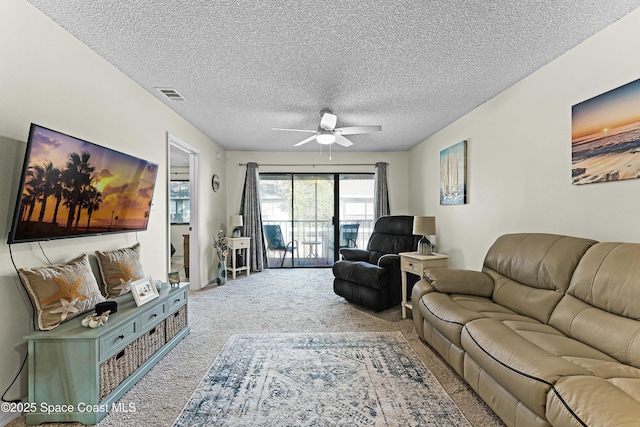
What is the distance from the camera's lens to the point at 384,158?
648cm

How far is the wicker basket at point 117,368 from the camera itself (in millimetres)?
1921

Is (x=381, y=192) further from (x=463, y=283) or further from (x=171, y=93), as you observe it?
(x=171, y=93)

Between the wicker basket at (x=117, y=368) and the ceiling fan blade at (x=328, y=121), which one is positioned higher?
the ceiling fan blade at (x=328, y=121)

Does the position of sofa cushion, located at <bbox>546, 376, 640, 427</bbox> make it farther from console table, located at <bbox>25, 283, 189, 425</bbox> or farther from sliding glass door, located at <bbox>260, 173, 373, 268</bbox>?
sliding glass door, located at <bbox>260, 173, 373, 268</bbox>

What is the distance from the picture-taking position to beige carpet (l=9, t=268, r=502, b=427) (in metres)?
1.96

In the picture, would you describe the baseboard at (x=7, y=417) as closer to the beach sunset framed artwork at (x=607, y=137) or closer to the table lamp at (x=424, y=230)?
the table lamp at (x=424, y=230)

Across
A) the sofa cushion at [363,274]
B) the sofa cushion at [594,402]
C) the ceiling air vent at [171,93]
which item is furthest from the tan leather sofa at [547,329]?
the ceiling air vent at [171,93]

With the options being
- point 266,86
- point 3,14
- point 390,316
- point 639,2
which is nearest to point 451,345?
point 390,316

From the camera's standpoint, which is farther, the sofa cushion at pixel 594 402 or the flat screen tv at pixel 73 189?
the flat screen tv at pixel 73 189

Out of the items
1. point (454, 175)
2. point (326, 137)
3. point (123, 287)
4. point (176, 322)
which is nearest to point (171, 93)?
point (326, 137)

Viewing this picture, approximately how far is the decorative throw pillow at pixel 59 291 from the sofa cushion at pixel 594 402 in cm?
261

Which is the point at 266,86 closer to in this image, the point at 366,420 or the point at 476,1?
the point at 476,1

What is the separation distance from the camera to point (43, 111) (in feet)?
6.57

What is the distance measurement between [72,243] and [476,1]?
3.10 meters
